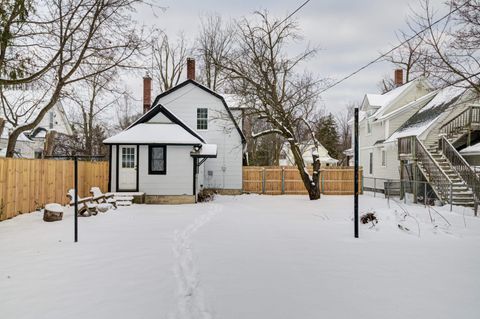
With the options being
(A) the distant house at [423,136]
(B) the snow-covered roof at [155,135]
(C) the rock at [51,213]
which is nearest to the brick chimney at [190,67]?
(B) the snow-covered roof at [155,135]

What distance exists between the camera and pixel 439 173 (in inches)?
A: 738

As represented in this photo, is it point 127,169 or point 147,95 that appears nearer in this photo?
point 127,169

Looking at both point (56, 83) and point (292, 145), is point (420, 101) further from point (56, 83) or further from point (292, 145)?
point (56, 83)

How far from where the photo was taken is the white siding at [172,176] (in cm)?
1766

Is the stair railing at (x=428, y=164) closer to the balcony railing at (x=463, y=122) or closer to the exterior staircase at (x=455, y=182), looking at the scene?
the exterior staircase at (x=455, y=182)

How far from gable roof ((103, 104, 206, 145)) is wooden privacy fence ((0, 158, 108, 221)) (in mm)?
2386

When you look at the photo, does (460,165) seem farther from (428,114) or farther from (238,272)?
(238,272)

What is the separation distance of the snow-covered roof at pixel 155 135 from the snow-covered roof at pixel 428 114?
13.3m

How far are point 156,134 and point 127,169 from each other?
2.16 metres

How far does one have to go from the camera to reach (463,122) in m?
21.5

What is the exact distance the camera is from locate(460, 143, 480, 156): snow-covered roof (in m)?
20.3

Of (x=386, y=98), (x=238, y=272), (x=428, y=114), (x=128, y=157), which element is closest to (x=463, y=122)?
(x=428, y=114)

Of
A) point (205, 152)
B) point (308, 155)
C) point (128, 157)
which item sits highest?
point (308, 155)

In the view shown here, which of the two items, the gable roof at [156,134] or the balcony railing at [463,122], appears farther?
the balcony railing at [463,122]
